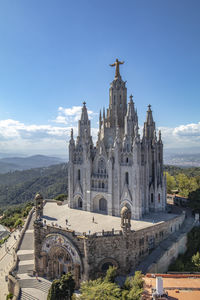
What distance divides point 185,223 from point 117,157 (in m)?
16.5

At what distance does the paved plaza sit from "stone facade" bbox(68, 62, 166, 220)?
151 cm

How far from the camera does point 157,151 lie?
37438 millimetres

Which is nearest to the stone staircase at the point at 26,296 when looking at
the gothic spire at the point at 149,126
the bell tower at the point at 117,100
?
the bell tower at the point at 117,100

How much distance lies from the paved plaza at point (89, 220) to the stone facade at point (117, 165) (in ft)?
4.94

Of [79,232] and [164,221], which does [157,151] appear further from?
[79,232]

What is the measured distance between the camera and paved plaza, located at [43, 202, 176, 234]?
28969mm

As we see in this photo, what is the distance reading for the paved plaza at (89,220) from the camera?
95.0 feet

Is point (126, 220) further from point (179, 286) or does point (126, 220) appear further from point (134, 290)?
point (179, 286)

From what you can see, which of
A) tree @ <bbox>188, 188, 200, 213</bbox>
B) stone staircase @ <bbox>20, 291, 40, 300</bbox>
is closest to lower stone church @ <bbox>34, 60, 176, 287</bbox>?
stone staircase @ <bbox>20, 291, 40, 300</bbox>

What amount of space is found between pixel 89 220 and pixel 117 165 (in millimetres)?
9583

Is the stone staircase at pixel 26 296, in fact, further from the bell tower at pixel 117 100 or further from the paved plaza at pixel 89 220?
the bell tower at pixel 117 100

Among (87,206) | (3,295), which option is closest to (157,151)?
(87,206)

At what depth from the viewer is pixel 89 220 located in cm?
3198

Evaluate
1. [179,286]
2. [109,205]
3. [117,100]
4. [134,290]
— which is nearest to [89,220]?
[109,205]
